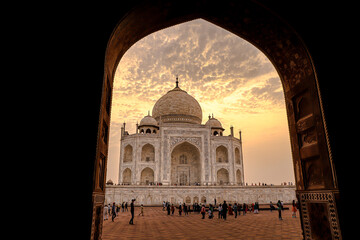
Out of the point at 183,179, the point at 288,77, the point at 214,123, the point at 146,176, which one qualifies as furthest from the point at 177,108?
the point at 288,77

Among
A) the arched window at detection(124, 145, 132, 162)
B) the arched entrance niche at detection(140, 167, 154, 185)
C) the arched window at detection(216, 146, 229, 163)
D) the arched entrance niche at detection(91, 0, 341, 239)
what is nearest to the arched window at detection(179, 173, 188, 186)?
the arched entrance niche at detection(140, 167, 154, 185)

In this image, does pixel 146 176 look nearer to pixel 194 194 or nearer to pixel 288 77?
pixel 194 194

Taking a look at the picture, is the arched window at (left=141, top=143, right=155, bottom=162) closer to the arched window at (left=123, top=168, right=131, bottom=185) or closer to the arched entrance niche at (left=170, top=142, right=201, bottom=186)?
the arched window at (left=123, top=168, right=131, bottom=185)

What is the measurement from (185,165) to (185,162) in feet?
1.40

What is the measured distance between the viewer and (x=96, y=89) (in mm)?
3328

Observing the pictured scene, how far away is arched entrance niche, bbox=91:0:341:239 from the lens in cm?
353

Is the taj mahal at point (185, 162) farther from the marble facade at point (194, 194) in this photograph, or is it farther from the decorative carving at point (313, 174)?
the decorative carving at point (313, 174)

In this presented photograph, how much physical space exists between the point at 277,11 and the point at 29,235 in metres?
4.85

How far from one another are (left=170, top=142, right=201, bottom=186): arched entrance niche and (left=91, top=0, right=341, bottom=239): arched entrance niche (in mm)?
22852

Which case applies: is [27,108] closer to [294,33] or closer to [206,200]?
[294,33]

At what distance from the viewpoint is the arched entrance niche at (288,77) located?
353cm

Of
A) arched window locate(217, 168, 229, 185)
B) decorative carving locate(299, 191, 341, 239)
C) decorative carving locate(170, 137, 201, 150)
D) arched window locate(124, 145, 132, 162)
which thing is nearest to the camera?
decorative carving locate(299, 191, 341, 239)

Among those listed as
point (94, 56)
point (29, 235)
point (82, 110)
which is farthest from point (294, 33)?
point (29, 235)

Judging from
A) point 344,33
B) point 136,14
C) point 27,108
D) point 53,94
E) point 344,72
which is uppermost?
point 136,14
